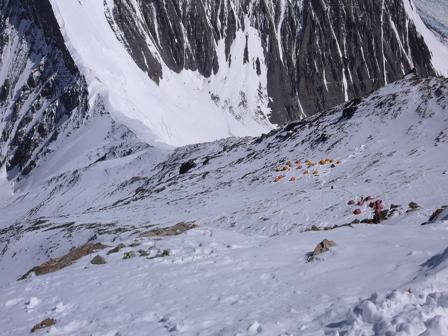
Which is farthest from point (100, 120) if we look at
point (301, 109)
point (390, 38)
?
point (390, 38)

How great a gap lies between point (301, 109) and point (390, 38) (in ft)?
120

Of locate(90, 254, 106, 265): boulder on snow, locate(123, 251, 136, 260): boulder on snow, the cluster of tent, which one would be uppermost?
locate(90, 254, 106, 265): boulder on snow

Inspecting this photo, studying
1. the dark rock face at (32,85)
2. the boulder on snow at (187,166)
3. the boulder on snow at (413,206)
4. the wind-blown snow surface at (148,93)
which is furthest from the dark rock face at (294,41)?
the boulder on snow at (413,206)

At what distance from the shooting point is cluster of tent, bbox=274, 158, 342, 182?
96.7ft

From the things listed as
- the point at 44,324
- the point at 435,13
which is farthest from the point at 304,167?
the point at 435,13

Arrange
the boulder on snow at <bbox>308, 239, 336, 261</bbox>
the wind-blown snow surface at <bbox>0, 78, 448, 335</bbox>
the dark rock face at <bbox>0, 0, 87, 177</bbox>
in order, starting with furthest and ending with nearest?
1. the dark rock face at <bbox>0, 0, 87, 177</bbox>
2. the boulder on snow at <bbox>308, 239, 336, 261</bbox>
3. the wind-blown snow surface at <bbox>0, 78, 448, 335</bbox>

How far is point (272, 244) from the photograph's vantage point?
14047 millimetres

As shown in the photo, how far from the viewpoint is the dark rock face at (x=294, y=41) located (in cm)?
9712

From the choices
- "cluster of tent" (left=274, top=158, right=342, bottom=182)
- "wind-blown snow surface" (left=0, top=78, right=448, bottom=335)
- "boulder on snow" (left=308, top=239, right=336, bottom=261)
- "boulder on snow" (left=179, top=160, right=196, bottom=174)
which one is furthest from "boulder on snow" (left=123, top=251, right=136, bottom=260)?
"boulder on snow" (left=179, top=160, right=196, bottom=174)

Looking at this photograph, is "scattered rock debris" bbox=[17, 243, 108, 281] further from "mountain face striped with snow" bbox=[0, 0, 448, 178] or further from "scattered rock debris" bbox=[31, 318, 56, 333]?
"mountain face striped with snow" bbox=[0, 0, 448, 178]

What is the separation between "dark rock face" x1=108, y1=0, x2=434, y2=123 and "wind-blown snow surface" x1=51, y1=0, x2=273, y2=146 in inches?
112

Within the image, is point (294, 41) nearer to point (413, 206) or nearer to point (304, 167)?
point (304, 167)

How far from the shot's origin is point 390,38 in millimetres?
130500

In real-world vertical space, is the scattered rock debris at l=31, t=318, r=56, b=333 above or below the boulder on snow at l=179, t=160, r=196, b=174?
above
